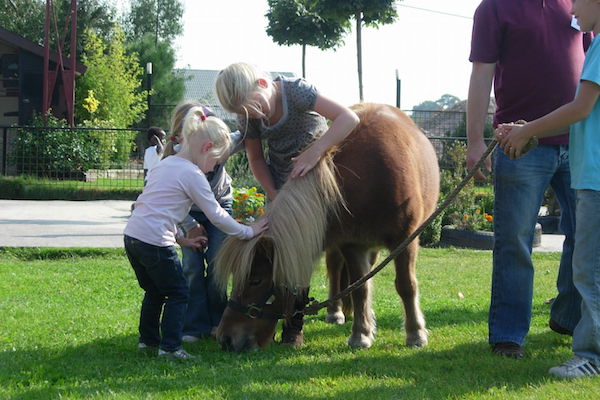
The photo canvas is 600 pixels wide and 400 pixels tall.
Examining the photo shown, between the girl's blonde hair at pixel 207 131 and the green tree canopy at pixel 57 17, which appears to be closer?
the girl's blonde hair at pixel 207 131

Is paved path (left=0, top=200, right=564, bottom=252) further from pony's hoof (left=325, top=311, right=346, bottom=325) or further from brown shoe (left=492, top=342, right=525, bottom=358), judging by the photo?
brown shoe (left=492, top=342, right=525, bottom=358)

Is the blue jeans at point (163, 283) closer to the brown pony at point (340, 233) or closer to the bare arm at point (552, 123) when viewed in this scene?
the brown pony at point (340, 233)

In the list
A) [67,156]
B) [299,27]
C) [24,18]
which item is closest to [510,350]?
[67,156]

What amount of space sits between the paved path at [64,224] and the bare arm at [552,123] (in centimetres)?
657

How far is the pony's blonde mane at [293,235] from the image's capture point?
4.04m

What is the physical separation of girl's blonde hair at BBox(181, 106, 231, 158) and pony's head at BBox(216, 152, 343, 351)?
1.43ft

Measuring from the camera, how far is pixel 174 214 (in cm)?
413

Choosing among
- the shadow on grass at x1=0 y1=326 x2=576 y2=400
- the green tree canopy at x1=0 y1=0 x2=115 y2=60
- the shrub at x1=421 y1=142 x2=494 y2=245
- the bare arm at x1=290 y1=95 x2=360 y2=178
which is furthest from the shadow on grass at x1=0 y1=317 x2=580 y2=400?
the green tree canopy at x1=0 y1=0 x2=115 y2=60

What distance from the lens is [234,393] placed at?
3.48 meters

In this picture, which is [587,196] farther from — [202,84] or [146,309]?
[202,84]

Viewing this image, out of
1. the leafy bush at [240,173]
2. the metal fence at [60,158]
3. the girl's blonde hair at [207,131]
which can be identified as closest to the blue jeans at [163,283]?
the girl's blonde hair at [207,131]

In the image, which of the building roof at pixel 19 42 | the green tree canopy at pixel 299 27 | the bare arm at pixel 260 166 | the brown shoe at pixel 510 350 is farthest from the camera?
the green tree canopy at pixel 299 27

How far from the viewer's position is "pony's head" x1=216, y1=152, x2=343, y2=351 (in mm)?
4047

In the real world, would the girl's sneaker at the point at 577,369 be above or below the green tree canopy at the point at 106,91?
below
